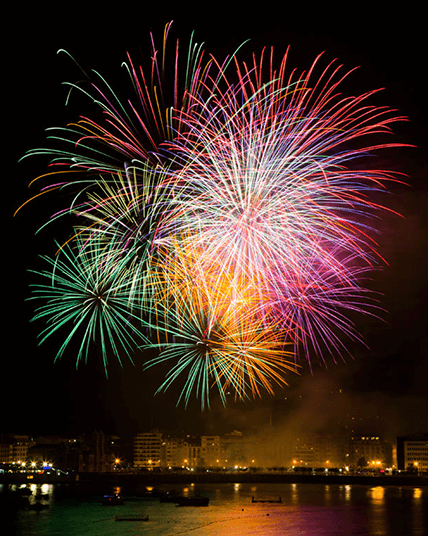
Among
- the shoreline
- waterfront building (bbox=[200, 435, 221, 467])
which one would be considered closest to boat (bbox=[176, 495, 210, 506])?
the shoreline

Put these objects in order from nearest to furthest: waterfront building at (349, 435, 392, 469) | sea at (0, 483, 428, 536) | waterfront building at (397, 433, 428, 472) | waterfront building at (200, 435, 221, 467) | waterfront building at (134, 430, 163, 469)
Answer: sea at (0, 483, 428, 536) < waterfront building at (397, 433, 428, 472) < waterfront building at (349, 435, 392, 469) < waterfront building at (200, 435, 221, 467) < waterfront building at (134, 430, 163, 469)

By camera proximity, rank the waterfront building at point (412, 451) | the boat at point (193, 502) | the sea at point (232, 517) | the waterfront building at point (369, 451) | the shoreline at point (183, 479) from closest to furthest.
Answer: the sea at point (232, 517)
the boat at point (193, 502)
the shoreline at point (183, 479)
the waterfront building at point (412, 451)
the waterfront building at point (369, 451)

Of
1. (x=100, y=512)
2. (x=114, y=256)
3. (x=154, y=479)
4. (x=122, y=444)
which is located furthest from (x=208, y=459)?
(x=114, y=256)

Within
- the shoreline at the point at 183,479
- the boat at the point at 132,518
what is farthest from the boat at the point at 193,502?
the shoreline at the point at 183,479

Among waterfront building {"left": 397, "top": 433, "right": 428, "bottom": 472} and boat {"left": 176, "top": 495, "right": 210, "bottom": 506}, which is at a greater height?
boat {"left": 176, "top": 495, "right": 210, "bottom": 506}

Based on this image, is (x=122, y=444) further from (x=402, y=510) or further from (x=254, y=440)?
(x=402, y=510)

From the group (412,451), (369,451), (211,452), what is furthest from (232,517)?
(211,452)

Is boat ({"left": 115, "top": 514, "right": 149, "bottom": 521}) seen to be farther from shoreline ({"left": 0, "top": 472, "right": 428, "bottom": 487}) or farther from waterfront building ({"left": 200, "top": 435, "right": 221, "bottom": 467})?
waterfront building ({"left": 200, "top": 435, "right": 221, "bottom": 467})

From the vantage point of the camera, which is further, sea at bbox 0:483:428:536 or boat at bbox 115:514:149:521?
boat at bbox 115:514:149:521

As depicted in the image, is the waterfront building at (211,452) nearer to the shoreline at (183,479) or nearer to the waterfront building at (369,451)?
the waterfront building at (369,451)

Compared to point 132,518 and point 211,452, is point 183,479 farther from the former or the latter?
point 132,518

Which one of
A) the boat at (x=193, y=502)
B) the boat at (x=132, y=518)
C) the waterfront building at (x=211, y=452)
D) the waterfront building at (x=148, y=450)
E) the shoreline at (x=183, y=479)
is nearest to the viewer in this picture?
the boat at (x=132, y=518)
